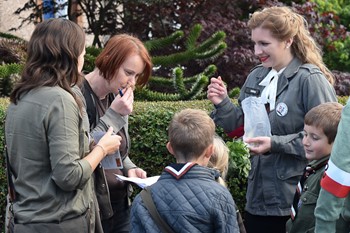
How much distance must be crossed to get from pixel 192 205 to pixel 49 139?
0.80m

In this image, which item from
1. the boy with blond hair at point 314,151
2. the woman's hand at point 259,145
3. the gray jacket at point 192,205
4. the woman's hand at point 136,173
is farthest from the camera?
the woman's hand at point 136,173

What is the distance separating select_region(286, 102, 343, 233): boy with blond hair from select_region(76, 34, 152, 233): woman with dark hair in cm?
114

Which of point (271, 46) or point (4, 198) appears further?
point (4, 198)

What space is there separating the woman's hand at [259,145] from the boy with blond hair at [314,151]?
38cm

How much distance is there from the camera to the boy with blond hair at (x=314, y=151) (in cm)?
378

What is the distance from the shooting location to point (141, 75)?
4.69 metres

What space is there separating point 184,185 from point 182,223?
20cm

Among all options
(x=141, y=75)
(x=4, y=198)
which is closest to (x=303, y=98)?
(x=141, y=75)

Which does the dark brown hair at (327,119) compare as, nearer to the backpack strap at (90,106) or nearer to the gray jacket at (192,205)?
the gray jacket at (192,205)

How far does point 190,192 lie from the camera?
11.4 feet

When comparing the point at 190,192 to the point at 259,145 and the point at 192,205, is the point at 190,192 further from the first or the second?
the point at 259,145

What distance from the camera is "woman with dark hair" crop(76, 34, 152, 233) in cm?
428

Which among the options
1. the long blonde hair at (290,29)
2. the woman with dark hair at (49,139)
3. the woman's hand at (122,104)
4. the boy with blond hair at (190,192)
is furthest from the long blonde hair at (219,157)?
the long blonde hair at (290,29)

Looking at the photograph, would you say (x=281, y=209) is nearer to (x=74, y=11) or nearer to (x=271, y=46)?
(x=271, y=46)
